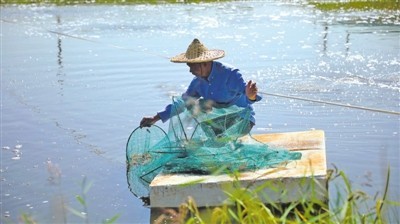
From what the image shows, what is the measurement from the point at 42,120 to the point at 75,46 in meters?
6.04

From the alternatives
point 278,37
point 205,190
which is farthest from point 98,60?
point 205,190

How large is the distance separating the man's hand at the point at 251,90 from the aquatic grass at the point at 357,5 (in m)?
15.6

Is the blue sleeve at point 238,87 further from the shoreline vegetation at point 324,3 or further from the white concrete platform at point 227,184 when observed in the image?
the shoreline vegetation at point 324,3

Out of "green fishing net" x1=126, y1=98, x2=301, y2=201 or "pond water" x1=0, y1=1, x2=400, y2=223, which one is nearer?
"green fishing net" x1=126, y1=98, x2=301, y2=201

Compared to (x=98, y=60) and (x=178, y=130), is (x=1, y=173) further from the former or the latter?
(x=98, y=60)

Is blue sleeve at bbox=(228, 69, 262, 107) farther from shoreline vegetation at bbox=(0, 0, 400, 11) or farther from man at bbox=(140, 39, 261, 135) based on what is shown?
shoreline vegetation at bbox=(0, 0, 400, 11)

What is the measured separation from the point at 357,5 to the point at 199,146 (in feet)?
55.2

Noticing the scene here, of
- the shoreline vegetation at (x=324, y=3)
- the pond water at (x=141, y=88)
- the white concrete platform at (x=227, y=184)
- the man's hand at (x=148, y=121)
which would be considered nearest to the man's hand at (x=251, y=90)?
the white concrete platform at (x=227, y=184)

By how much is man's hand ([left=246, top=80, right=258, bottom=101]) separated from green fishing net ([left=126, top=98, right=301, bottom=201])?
0.46 ft

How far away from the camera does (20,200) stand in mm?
7152

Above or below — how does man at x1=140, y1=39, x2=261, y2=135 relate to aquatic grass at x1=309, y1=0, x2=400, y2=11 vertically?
above

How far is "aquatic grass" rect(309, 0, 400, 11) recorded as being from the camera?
21.8 m

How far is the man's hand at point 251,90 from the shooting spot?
6617 mm

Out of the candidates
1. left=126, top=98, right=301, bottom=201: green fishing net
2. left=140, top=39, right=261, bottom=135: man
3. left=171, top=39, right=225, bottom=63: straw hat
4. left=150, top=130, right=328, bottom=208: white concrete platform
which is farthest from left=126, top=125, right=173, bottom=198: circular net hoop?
left=171, top=39, right=225, bottom=63: straw hat
